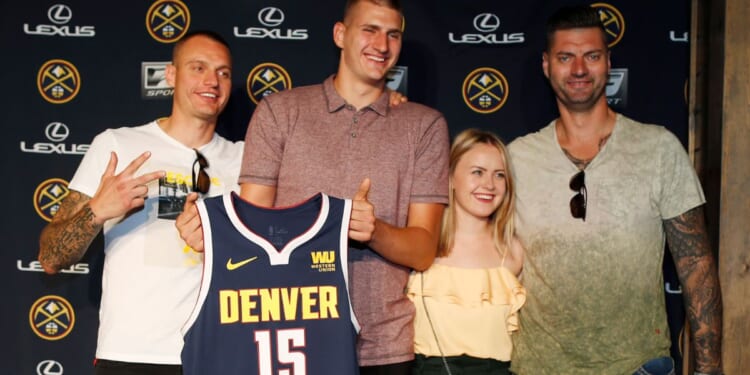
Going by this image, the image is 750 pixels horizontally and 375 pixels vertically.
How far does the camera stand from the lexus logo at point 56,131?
329 centimetres

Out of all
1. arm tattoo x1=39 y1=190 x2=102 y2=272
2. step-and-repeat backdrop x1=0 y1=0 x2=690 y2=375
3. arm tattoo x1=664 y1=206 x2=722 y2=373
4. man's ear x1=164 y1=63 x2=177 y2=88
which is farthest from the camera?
step-and-repeat backdrop x1=0 y1=0 x2=690 y2=375

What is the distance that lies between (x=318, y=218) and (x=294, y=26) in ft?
4.79

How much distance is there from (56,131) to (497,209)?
6.62 ft

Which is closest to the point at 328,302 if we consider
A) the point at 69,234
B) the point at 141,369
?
the point at 141,369

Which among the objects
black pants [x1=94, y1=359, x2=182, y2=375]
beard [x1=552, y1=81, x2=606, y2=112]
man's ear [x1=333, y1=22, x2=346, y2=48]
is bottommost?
black pants [x1=94, y1=359, x2=182, y2=375]

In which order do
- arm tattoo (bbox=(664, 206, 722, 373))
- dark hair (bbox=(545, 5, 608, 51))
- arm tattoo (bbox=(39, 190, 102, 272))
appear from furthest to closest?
dark hair (bbox=(545, 5, 608, 51))
arm tattoo (bbox=(664, 206, 722, 373))
arm tattoo (bbox=(39, 190, 102, 272))

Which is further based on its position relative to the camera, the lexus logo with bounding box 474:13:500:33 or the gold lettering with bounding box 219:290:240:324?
the lexus logo with bounding box 474:13:500:33

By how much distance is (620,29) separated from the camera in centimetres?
322

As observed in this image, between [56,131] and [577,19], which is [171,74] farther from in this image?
[577,19]

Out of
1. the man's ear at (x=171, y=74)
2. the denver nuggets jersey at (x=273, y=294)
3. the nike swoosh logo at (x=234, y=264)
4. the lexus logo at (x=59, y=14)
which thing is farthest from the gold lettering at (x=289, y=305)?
the lexus logo at (x=59, y=14)

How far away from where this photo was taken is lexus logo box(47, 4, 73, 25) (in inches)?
130

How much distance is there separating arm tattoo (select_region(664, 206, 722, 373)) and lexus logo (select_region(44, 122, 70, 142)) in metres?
2.57

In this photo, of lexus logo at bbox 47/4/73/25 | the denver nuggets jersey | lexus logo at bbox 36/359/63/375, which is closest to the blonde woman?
the denver nuggets jersey

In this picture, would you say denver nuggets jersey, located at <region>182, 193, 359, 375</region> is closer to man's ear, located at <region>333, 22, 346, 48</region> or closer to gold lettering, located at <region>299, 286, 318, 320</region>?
gold lettering, located at <region>299, 286, 318, 320</region>
